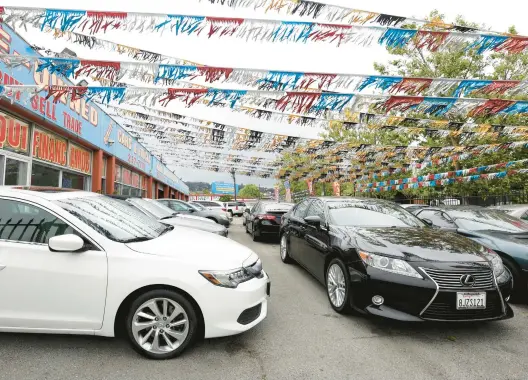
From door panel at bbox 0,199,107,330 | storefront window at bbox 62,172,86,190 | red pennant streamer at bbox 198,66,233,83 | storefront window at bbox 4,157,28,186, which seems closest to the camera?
door panel at bbox 0,199,107,330

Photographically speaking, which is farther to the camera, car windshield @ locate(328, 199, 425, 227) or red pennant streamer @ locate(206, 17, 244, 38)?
red pennant streamer @ locate(206, 17, 244, 38)

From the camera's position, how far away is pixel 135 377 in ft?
7.99

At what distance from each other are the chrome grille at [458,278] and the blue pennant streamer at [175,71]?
5.40 meters

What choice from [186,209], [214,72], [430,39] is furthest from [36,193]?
[186,209]

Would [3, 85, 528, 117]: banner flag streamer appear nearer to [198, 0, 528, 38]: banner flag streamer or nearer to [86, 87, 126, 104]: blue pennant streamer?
[86, 87, 126, 104]: blue pennant streamer

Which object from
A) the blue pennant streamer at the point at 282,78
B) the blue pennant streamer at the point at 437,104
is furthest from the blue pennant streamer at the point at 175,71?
the blue pennant streamer at the point at 437,104

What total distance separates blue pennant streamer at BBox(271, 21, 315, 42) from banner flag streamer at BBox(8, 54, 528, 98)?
60cm

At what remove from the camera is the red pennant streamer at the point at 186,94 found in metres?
6.32

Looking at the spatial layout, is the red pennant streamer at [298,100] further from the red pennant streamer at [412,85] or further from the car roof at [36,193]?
the car roof at [36,193]

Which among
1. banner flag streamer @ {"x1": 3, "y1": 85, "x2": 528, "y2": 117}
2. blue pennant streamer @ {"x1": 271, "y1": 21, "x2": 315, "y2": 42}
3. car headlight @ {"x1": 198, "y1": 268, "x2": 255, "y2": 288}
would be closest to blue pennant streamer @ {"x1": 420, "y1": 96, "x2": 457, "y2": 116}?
banner flag streamer @ {"x1": 3, "y1": 85, "x2": 528, "y2": 117}

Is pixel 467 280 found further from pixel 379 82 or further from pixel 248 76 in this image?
pixel 248 76

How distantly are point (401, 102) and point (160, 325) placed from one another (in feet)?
21.6

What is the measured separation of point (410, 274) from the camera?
10.4ft

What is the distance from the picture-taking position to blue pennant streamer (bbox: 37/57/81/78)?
581cm
